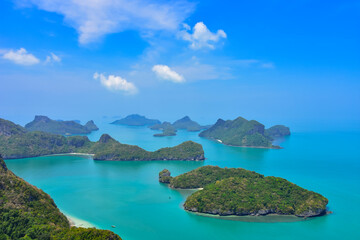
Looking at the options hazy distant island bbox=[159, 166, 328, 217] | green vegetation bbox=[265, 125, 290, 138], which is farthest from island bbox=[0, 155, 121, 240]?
green vegetation bbox=[265, 125, 290, 138]

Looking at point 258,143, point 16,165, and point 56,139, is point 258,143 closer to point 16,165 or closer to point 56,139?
point 56,139

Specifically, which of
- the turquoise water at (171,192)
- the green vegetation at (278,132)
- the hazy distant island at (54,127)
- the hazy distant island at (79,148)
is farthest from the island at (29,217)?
the hazy distant island at (54,127)

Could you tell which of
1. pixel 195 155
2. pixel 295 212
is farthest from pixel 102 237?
pixel 195 155

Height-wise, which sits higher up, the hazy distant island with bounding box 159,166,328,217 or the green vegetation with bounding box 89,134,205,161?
the green vegetation with bounding box 89,134,205,161

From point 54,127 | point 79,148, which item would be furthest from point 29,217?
point 54,127

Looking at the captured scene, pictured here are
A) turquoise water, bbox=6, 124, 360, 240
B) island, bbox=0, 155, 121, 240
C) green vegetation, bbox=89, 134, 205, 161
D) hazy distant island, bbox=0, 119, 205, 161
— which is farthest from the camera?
hazy distant island, bbox=0, 119, 205, 161

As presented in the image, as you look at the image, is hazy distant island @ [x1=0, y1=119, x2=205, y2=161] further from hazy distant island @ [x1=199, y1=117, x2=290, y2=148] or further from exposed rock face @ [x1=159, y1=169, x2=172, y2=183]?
hazy distant island @ [x1=199, y1=117, x2=290, y2=148]

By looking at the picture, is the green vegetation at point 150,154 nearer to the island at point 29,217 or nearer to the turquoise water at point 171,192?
the turquoise water at point 171,192
